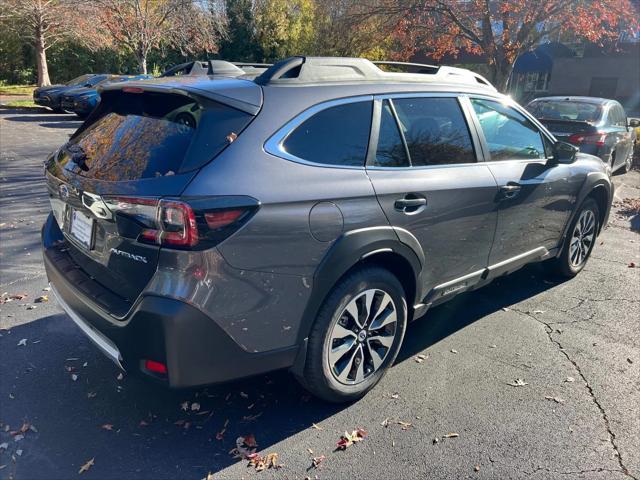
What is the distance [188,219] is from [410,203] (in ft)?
4.47

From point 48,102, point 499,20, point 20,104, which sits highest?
point 499,20

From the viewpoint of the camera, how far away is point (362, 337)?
3057 millimetres

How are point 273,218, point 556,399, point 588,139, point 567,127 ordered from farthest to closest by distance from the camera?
point 567,127 < point 588,139 < point 556,399 < point 273,218

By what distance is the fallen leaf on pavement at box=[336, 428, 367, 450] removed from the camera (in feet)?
9.04

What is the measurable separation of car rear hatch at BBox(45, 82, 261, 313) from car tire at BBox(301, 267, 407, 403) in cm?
98

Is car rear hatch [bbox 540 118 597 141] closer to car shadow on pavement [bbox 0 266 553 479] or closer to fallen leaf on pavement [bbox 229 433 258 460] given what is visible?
car shadow on pavement [bbox 0 266 553 479]

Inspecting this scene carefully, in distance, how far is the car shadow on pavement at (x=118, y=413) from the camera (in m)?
2.59

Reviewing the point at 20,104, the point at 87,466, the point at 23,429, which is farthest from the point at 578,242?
the point at 20,104

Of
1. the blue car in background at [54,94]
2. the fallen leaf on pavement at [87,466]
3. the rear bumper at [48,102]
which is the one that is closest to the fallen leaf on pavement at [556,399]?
the fallen leaf on pavement at [87,466]

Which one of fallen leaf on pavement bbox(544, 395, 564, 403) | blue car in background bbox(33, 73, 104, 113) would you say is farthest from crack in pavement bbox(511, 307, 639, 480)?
blue car in background bbox(33, 73, 104, 113)

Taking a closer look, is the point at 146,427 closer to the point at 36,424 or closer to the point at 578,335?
the point at 36,424

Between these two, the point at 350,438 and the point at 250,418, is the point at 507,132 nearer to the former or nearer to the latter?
the point at 350,438

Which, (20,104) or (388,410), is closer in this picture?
(388,410)

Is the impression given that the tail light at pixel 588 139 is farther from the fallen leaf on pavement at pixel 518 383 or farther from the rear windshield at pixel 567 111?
the fallen leaf on pavement at pixel 518 383
